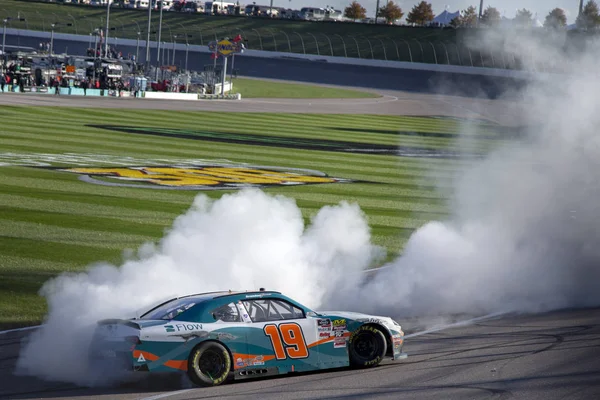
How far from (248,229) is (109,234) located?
19.7ft

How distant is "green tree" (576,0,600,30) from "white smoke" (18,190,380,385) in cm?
592

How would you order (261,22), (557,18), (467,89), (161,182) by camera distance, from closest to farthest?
(557,18) → (467,89) → (161,182) → (261,22)

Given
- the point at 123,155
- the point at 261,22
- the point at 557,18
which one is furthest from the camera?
the point at 261,22

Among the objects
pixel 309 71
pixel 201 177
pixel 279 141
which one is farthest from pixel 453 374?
pixel 309 71

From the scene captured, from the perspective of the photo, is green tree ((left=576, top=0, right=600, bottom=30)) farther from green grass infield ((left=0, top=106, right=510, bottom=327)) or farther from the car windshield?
the car windshield

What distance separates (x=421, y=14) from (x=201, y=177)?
11217 centimetres

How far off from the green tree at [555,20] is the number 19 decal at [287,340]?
10.2 meters

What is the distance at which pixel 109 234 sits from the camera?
2148 centimetres

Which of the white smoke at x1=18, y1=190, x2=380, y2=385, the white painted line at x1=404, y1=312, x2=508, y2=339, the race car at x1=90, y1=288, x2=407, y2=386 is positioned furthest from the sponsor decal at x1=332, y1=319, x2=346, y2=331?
the white smoke at x1=18, y1=190, x2=380, y2=385

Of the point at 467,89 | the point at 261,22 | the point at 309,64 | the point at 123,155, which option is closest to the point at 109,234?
the point at 467,89

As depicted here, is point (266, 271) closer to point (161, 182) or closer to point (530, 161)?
point (530, 161)

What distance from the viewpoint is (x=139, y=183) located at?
3022cm

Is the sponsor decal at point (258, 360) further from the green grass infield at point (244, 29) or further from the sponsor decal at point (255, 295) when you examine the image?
the green grass infield at point (244, 29)

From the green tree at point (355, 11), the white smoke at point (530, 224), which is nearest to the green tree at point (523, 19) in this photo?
the white smoke at point (530, 224)
